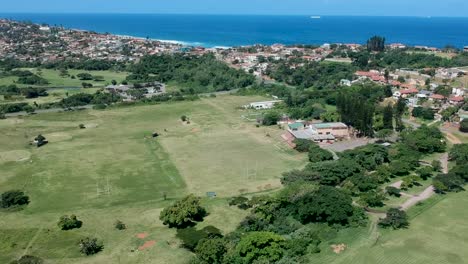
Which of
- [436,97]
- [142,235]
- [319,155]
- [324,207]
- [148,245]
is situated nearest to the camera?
[148,245]

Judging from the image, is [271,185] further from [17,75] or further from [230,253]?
[17,75]

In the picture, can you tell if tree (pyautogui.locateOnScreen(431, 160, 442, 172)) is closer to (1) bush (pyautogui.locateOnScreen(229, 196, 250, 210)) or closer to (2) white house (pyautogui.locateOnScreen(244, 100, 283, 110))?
(1) bush (pyautogui.locateOnScreen(229, 196, 250, 210))

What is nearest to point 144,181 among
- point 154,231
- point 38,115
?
point 154,231

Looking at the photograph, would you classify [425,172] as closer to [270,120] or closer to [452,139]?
[452,139]

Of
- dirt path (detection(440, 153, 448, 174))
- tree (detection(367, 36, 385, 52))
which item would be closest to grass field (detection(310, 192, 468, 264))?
dirt path (detection(440, 153, 448, 174))

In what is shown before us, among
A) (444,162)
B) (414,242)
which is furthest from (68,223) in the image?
(444,162)

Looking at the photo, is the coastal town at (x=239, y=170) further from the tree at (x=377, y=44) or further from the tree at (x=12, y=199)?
the tree at (x=377, y=44)
